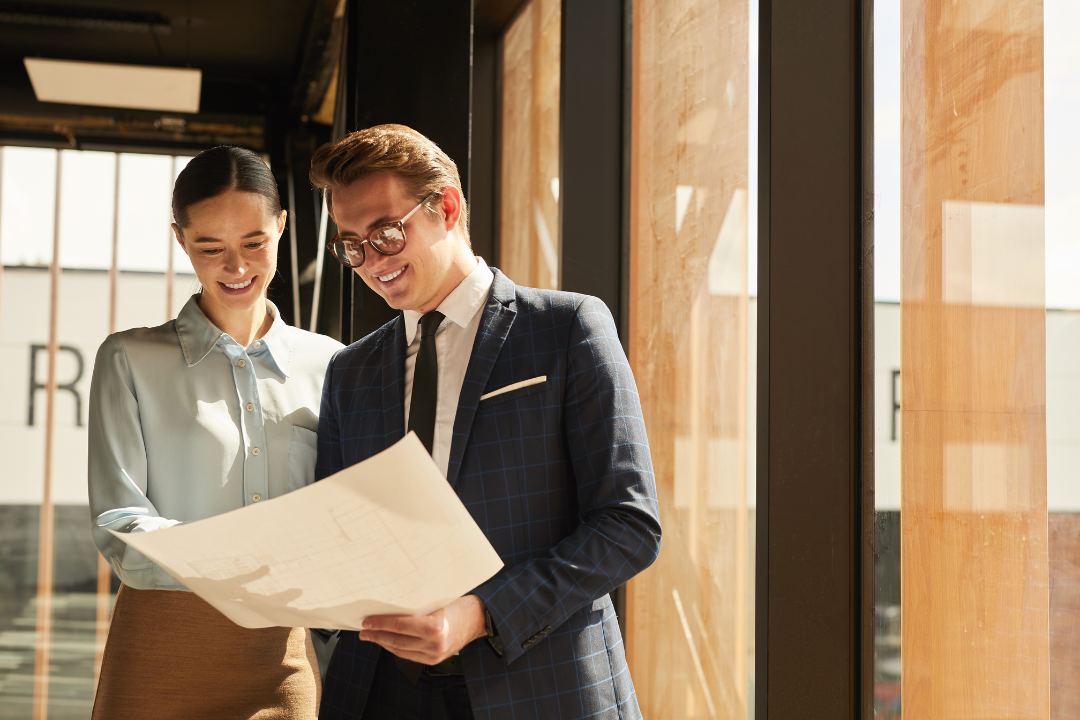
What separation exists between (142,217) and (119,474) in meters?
4.50

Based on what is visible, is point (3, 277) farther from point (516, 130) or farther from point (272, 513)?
point (272, 513)

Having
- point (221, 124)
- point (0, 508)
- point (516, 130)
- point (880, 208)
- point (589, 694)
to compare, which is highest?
point (221, 124)

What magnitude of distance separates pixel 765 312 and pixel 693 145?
766mm

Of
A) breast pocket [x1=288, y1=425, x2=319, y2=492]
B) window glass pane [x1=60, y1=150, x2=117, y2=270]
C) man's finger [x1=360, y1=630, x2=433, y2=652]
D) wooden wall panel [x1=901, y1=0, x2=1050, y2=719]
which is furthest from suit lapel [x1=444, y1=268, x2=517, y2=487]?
window glass pane [x1=60, y1=150, x2=117, y2=270]

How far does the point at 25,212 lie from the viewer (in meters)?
5.27

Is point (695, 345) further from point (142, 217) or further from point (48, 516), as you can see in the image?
point (48, 516)

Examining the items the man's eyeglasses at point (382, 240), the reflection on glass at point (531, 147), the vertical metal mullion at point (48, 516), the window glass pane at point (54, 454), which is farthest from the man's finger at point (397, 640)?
the vertical metal mullion at point (48, 516)

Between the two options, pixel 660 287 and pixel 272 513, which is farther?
pixel 660 287

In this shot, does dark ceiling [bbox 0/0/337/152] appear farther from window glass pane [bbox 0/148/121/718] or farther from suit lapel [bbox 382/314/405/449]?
suit lapel [bbox 382/314/405/449]

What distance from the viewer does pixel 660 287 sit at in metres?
2.24

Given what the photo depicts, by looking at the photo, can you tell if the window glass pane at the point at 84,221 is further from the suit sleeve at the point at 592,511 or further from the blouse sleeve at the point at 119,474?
the suit sleeve at the point at 592,511

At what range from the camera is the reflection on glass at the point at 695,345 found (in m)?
1.81

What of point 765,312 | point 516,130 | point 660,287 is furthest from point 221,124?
point 765,312

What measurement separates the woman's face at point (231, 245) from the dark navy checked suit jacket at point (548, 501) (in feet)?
1.36
